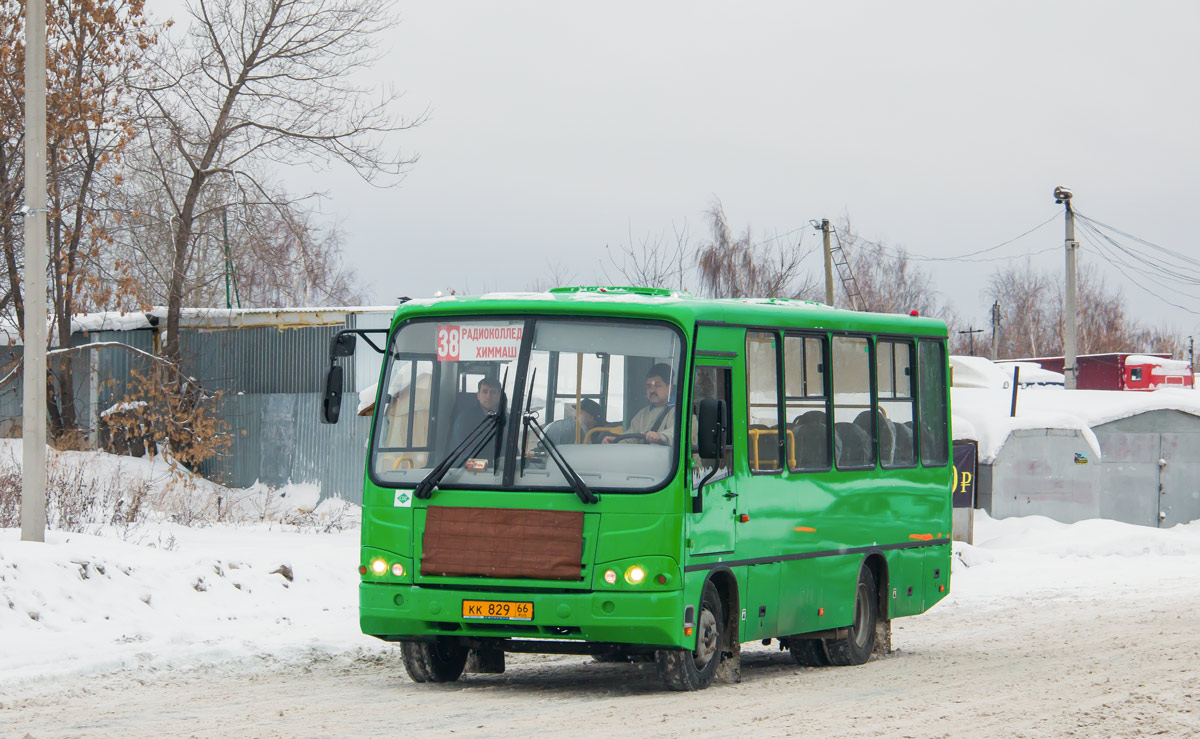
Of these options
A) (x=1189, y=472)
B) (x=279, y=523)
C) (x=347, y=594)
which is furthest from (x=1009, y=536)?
(x=347, y=594)

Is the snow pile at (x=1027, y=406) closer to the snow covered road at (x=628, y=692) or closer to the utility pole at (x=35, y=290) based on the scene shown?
the snow covered road at (x=628, y=692)

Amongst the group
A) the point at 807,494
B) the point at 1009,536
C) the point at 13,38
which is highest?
the point at 13,38

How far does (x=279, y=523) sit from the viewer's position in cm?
2406

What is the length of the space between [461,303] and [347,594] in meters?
6.04

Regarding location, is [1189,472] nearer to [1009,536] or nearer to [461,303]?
[1009,536]

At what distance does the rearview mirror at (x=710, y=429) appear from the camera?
9820 millimetres

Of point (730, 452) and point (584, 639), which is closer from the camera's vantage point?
point (584, 639)

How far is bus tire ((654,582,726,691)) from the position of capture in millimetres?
10391

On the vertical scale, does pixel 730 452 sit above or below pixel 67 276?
below

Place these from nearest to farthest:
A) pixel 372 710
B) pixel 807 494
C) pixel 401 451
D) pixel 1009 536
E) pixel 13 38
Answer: pixel 372 710 → pixel 401 451 → pixel 807 494 → pixel 13 38 → pixel 1009 536

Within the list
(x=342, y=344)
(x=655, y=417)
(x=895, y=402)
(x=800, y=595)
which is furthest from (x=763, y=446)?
(x=342, y=344)

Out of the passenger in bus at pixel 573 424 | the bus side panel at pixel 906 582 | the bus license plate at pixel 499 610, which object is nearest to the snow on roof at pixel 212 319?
the bus side panel at pixel 906 582

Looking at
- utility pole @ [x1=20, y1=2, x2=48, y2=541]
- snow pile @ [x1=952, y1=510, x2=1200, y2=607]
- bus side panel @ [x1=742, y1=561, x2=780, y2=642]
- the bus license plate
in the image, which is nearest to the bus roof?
bus side panel @ [x1=742, y1=561, x2=780, y2=642]

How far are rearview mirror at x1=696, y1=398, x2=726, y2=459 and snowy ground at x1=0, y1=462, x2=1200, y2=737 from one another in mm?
1613
